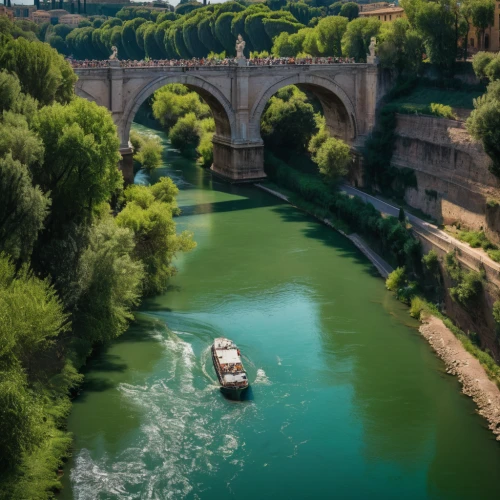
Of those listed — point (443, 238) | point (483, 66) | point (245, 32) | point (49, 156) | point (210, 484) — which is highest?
point (245, 32)

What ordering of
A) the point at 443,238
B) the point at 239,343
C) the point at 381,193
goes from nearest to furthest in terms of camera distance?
the point at 239,343
the point at 443,238
the point at 381,193

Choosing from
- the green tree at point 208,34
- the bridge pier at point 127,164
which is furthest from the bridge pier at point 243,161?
the green tree at point 208,34

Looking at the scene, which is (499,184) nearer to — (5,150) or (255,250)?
(255,250)

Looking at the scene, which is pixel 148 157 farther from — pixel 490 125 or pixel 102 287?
pixel 102 287

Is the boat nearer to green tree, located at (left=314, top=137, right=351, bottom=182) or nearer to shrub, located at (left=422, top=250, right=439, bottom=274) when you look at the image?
shrub, located at (left=422, top=250, right=439, bottom=274)

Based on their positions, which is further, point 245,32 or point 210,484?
point 245,32

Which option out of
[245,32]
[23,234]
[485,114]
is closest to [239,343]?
[23,234]

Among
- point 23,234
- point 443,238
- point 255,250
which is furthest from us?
point 255,250

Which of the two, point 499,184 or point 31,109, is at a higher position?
point 31,109
